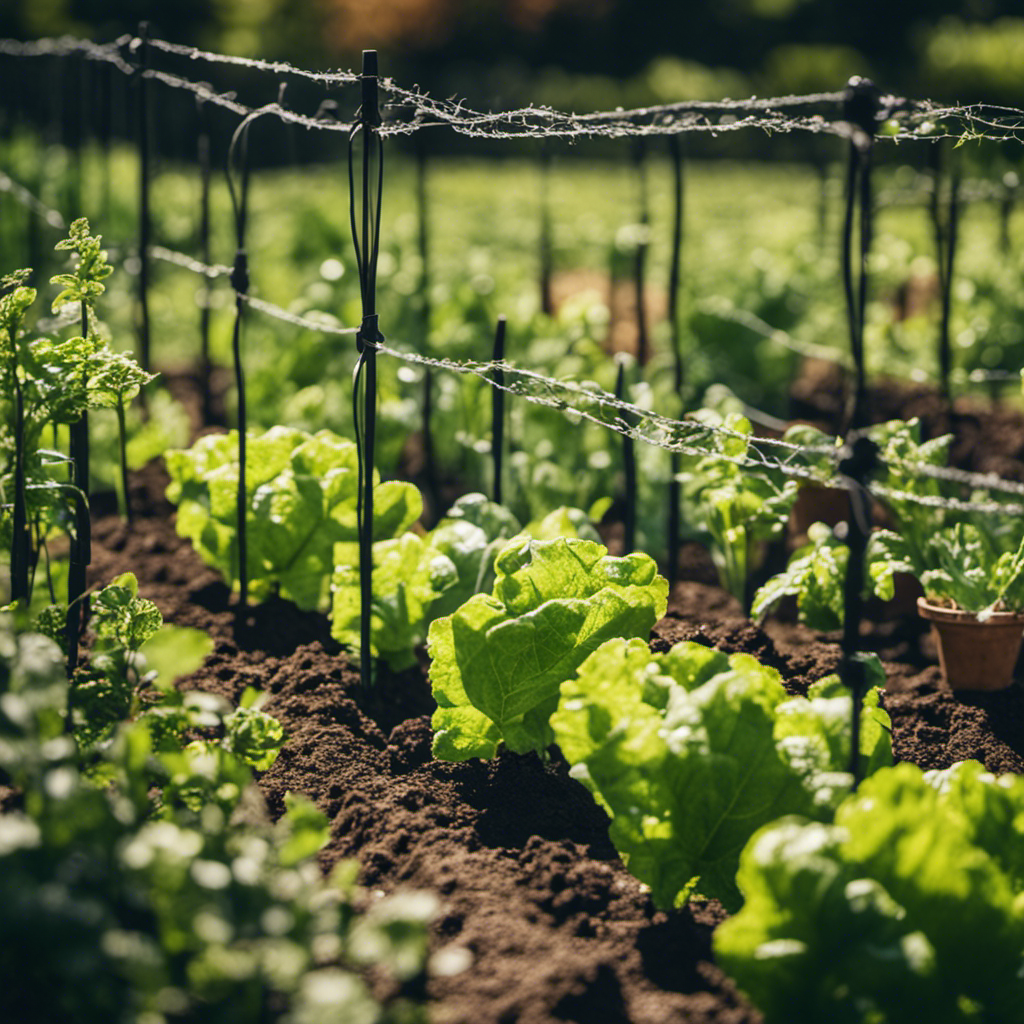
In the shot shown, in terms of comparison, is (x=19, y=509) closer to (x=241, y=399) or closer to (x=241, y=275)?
(x=241, y=399)

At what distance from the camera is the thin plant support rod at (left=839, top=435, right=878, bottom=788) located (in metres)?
1.92

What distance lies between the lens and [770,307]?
6.29 metres

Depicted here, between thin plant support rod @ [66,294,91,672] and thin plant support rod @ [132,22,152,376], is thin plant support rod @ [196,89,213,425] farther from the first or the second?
thin plant support rod @ [66,294,91,672]

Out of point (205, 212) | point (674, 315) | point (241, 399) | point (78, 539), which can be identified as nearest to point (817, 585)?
point (674, 315)

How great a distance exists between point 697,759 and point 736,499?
129 centimetres

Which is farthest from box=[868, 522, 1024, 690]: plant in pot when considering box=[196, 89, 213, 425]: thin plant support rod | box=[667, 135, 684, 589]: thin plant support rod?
box=[196, 89, 213, 425]: thin plant support rod

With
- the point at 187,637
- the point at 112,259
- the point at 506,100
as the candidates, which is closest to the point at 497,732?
the point at 187,637

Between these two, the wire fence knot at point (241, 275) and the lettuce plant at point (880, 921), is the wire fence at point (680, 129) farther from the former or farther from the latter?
the lettuce plant at point (880, 921)

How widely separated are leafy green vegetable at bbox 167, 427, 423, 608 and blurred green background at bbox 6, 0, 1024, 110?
12776 millimetres

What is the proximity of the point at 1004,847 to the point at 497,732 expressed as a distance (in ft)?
3.31

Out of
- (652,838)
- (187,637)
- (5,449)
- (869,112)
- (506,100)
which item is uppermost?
(506,100)

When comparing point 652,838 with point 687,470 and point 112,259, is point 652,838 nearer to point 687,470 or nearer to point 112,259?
point 687,470

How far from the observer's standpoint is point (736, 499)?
304 centimetres

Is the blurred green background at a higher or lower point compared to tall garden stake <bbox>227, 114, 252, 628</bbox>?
higher
